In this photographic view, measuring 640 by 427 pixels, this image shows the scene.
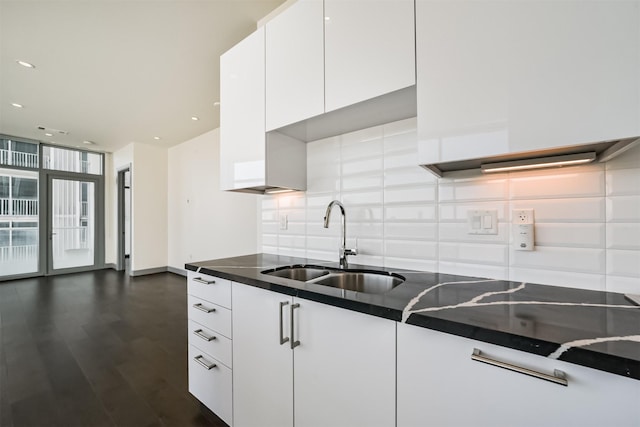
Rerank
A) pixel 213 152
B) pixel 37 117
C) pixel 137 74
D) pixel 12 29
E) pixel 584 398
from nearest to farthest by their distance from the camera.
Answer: pixel 584 398, pixel 12 29, pixel 137 74, pixel 37 117, pixel 213 152

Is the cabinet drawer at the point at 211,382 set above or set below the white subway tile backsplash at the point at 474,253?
below

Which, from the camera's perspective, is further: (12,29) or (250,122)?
(12,29)

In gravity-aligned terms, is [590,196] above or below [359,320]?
above

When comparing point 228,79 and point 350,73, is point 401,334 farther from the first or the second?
point 228,79

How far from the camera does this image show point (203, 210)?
498 centimetres

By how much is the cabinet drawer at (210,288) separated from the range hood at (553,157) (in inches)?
45.1

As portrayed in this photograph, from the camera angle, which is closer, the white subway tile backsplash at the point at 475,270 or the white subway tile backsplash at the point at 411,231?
the white subway tile backsplash at the point at 475,270

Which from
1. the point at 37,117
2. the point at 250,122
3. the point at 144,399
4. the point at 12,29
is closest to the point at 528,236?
the point at 250,122

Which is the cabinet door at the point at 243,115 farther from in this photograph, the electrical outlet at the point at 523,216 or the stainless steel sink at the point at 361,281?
the electrical outlet at the point at 523,216

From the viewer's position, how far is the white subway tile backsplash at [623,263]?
37.7 inches

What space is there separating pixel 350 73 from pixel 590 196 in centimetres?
111

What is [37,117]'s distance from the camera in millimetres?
4121

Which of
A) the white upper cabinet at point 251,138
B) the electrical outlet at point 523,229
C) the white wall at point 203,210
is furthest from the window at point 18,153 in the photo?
the electrical outlet at point 523,229

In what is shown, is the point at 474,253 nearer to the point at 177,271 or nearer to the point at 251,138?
the point at 251,138
